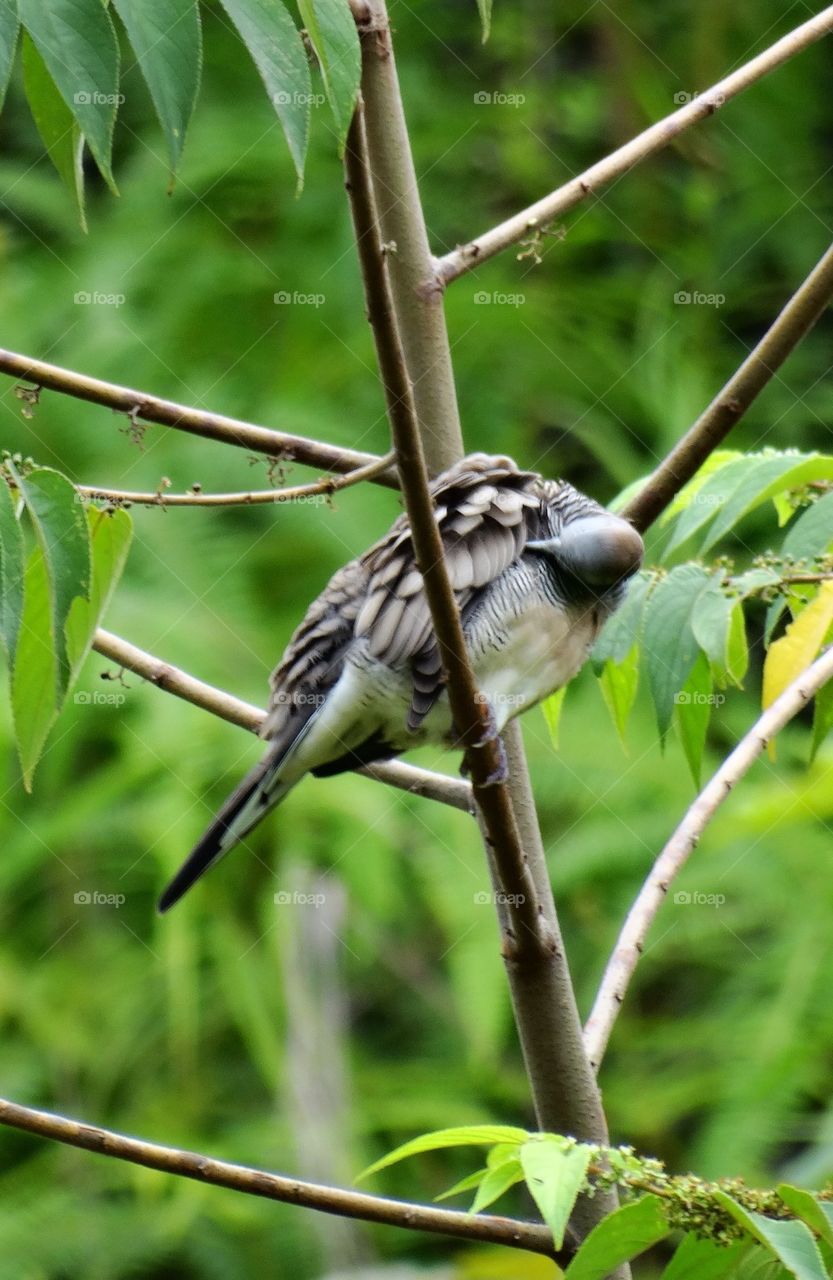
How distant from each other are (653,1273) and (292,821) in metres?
1.76

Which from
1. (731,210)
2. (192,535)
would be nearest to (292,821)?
(192,535)

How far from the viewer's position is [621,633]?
66.7 inches

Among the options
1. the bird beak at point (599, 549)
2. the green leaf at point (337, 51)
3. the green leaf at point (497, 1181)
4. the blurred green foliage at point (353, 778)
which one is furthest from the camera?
the blurred green foliage at point (353, 778)

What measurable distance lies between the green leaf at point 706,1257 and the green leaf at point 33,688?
2.17 ft

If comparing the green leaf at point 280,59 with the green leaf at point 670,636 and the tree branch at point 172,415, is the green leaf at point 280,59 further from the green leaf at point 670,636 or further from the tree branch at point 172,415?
the green leaf at point 670,636

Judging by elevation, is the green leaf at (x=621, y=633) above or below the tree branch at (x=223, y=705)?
above

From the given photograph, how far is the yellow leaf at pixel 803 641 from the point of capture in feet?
5.16

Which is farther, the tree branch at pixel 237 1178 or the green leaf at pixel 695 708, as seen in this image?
the green leaf at pixel 695 708

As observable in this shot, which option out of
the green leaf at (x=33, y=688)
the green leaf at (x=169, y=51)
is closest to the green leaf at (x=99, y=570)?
the green leaf at (x=33, y=688)

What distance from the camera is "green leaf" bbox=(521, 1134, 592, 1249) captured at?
1.07 m

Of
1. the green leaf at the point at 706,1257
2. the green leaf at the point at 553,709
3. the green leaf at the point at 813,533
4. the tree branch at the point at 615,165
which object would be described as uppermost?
the tree branch at the point at 615,165

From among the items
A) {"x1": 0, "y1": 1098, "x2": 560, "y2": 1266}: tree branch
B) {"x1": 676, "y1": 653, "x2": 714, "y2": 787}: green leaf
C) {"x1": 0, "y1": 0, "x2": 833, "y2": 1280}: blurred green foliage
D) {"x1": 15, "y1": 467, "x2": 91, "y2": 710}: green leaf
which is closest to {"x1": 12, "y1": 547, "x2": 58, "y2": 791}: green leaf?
{"x1": 15, "y1": 467, "x2": 91, "y2": 710}: green leaf

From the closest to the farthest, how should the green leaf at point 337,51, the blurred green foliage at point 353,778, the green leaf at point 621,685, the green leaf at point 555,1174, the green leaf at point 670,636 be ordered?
the green leaf at point 337,51 → the green leaf at point 555,1174 → the green leaf at point 670,636 → the green leaf at point 621,685 → the blurred green foliage at point 353,778

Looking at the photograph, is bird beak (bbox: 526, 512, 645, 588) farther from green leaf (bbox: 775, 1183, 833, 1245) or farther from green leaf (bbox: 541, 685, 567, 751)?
green leaf (bbox: 775, 1183, 833, 1245)
